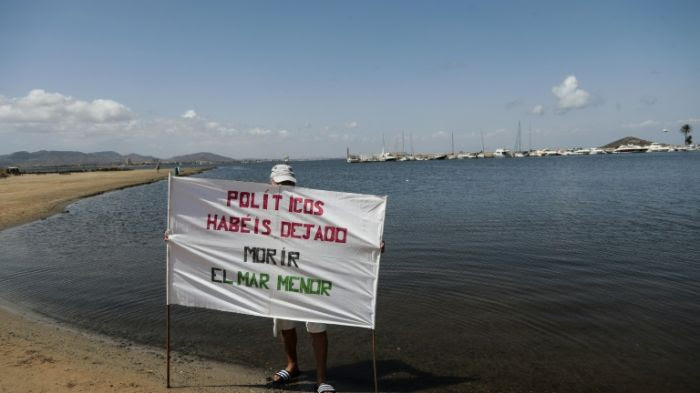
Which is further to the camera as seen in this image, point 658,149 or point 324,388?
point 658,149

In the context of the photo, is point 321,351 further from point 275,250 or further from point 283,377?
point 275,250

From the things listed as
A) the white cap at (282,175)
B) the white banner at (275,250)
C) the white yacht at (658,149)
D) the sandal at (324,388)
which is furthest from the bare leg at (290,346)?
the white yacht at (658,149)

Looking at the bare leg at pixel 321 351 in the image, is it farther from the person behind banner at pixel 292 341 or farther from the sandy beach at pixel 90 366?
the sandy beach at pixel 90 366

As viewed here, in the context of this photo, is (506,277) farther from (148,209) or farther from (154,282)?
(148,209)

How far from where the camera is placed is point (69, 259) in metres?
13.1

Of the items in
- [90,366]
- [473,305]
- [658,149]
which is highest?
[658,149]

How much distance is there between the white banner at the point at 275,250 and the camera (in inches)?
207

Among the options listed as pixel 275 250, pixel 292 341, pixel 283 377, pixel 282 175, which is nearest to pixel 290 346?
pixel 292 341

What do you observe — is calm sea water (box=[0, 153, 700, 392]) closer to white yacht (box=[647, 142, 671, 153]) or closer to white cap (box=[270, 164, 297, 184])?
white cap (box=[270, 164, 297, 184])

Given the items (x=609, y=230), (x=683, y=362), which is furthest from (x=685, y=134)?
(x=683, y=362)

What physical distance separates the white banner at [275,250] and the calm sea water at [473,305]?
4.76 feet

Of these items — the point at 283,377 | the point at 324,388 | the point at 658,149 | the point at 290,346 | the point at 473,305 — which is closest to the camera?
the point at 324,388

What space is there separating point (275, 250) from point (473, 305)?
216 inches

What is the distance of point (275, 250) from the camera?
17.8 feet
